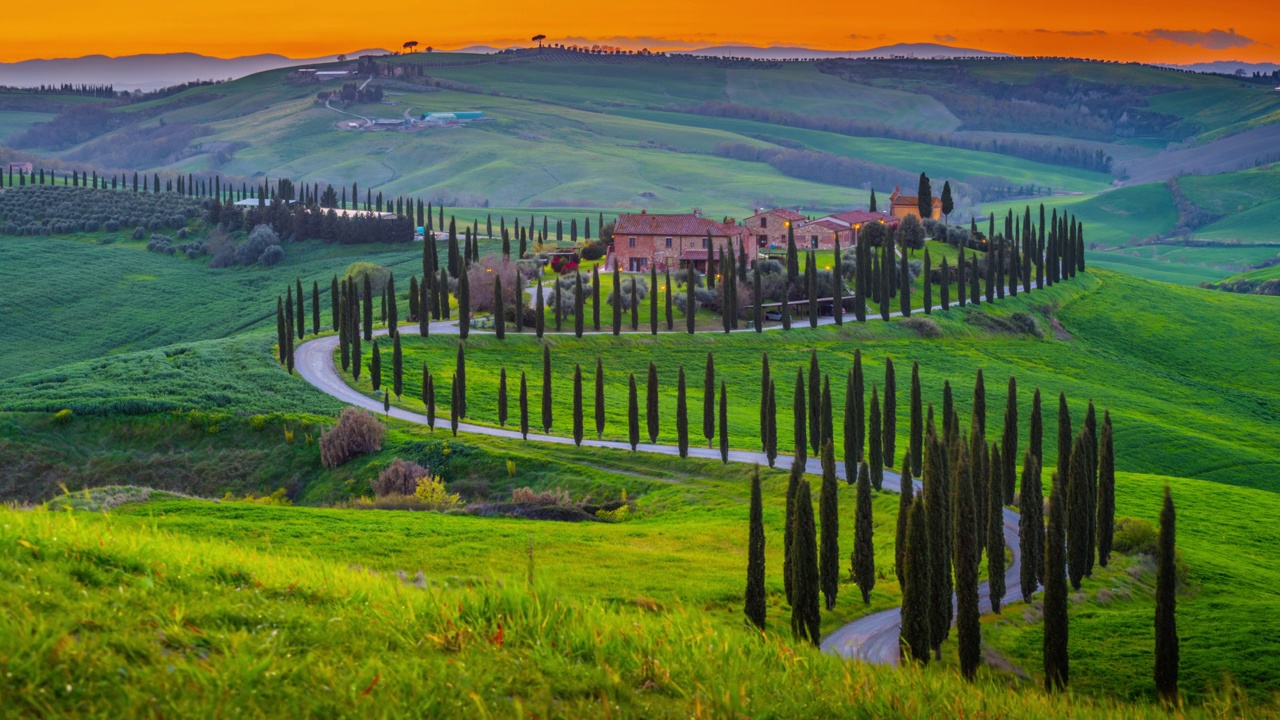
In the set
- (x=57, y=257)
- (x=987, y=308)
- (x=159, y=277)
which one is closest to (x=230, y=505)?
(x=987, y=308)

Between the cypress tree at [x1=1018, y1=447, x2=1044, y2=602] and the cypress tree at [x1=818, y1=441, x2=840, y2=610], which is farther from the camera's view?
the cypress tree at [x1=1018, y1=447, x2=1044, y2=602]

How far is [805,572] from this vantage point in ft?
142

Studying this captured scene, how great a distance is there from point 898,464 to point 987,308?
64821 millimetres

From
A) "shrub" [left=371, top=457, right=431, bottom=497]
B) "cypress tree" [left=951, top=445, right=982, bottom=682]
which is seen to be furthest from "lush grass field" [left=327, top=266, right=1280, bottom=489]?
"cypress tree" [left=951, top=445, right=982, bottom=682]

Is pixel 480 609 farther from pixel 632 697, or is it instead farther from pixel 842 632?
pixel 842 632

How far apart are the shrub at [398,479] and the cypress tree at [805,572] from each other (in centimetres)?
3473

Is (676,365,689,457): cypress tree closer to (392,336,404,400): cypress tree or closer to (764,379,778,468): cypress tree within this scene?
(764,379,778,468): cypress tree

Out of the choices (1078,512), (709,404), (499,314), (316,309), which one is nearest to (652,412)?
(709,404)

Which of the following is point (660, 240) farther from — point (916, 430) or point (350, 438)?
point (916, 430)

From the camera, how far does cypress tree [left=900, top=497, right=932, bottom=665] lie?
40781mm

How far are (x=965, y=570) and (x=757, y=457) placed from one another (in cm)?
3834

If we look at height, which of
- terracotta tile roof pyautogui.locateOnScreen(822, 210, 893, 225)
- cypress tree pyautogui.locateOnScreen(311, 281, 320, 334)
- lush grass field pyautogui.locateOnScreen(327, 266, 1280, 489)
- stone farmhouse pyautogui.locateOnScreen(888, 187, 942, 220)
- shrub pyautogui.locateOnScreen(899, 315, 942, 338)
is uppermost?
stone farmhouse pyautogui.locateOnScreen(888, 187, 942, 220)

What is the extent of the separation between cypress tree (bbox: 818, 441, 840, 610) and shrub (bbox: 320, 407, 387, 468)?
3881 centimetres

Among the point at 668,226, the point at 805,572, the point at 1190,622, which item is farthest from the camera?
the point at 668,226
